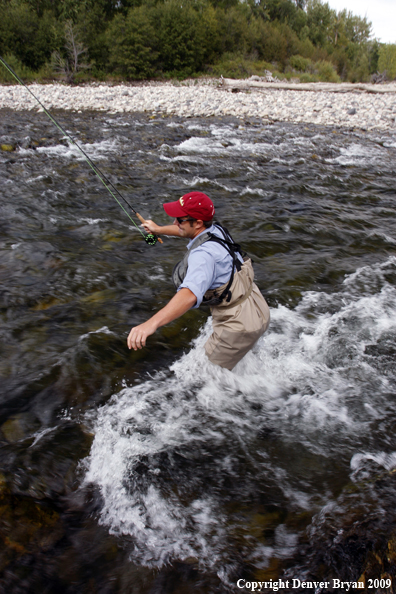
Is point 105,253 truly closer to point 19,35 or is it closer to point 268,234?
point 268,234

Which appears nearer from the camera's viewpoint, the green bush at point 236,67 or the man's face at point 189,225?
the man's face at point 189,225

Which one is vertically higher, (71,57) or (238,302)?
(71,57)

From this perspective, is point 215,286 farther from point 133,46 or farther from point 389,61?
point 389,61

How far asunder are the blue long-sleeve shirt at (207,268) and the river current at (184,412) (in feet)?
3.49

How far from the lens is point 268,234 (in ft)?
21.1

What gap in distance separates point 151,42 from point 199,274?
32.7m

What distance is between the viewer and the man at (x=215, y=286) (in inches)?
103

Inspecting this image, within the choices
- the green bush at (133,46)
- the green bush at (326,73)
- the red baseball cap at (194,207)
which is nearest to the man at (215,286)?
the red baseball cap at (194,207)

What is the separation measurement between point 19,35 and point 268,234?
1310 inches

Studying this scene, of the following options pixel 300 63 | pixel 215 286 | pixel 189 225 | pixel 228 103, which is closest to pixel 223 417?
pixel 215 286

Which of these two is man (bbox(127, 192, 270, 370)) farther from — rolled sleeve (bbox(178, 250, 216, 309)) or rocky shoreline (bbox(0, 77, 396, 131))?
rocky shoreline (bbox(0, 77, 396, 131))

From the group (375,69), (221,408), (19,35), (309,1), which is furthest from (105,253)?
(309,1)

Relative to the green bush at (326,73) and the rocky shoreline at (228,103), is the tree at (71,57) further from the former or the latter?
the green bush at (326,73)

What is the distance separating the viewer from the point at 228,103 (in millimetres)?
18172
